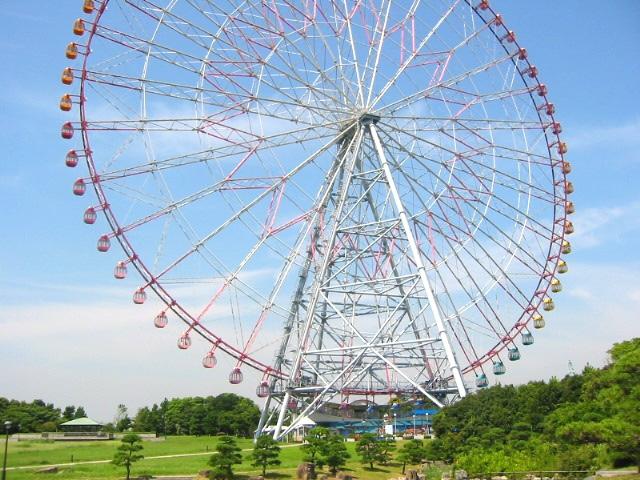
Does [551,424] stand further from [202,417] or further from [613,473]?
[202,417]

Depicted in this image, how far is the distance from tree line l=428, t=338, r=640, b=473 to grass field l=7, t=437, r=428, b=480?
163 inches

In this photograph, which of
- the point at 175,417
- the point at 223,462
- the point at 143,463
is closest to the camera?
the point at 223,462

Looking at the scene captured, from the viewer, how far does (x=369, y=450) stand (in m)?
36.4

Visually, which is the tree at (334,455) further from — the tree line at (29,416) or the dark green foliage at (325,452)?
the tree line at (29,416)

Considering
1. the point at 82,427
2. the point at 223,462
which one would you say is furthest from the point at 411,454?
the point at 82,427

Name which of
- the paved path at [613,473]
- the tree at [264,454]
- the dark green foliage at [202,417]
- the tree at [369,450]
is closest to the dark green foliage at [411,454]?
the tree at [369,450]

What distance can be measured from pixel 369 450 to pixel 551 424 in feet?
28.8

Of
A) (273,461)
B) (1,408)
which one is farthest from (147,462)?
(1,408)

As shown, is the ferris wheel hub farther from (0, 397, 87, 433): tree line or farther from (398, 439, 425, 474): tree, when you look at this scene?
(0, 397, 87, 433): tree line

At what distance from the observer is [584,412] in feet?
107

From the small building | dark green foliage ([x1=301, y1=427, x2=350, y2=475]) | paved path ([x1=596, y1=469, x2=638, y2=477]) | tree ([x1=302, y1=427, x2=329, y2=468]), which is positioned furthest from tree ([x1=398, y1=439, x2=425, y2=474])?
the small building

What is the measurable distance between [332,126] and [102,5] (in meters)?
13.7

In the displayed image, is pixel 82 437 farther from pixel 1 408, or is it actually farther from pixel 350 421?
pixel 1 408

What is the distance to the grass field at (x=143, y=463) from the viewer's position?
32094mm
